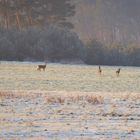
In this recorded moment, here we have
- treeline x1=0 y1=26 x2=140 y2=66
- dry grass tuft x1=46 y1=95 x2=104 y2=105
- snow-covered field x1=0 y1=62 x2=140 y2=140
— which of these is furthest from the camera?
treeline x1=0 y1=26 x2=140 y2=66

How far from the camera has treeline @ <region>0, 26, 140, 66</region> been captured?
6850cm

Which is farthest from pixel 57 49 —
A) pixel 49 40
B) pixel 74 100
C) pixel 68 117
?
pixel 68 117

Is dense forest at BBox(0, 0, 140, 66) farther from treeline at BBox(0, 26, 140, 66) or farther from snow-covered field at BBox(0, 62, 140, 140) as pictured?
snow-covered field at BBox(0, 62, 140, 140)

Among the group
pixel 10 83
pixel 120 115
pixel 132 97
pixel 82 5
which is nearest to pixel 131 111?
pixel 120 115

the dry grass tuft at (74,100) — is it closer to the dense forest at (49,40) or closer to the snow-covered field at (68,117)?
the snow-covered field at (68,117)

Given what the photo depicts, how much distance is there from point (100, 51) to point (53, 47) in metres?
4.70

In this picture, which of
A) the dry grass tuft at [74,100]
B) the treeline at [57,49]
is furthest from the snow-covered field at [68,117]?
the treeline at [57,49]

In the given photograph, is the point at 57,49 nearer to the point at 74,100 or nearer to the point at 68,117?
the point at 74,100

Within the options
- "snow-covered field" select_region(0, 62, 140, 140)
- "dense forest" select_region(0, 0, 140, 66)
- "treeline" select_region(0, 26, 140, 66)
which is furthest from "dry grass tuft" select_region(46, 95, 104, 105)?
"treeline" select_region(0, 26, 140, 66)

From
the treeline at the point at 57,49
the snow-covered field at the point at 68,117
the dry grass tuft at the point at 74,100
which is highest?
the treeline at the point at 57,49

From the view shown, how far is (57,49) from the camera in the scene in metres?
69.9

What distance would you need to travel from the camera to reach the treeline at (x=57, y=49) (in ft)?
225

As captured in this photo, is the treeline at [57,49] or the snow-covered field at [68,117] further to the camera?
the treeline at [57,49]

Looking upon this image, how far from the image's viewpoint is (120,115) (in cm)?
1892
